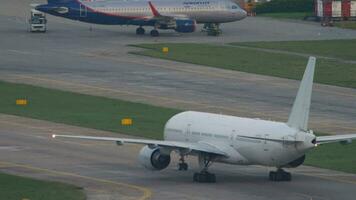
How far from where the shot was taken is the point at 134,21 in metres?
146

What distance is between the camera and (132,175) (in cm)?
6588

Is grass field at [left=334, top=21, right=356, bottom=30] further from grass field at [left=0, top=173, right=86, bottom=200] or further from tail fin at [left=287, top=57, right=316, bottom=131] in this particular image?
grass field at [left=0, top=173, right=86, bottom=200]

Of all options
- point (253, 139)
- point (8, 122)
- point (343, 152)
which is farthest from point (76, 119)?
point (253, 139)

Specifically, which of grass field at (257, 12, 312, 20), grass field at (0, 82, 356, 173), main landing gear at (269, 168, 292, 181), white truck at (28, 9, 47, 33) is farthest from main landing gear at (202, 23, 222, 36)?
main landing gear at (269, 168, 292, 181)

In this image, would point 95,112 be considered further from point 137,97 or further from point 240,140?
point 240,140

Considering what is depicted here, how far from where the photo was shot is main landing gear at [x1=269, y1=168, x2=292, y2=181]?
63.6 m

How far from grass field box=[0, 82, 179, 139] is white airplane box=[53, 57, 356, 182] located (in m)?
13.5

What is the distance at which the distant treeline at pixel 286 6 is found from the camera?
17288 cm

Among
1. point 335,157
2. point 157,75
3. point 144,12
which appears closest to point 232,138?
point 335,157

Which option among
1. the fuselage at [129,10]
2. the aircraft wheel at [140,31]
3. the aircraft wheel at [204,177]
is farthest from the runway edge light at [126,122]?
the aircraft wheel at [140,31]

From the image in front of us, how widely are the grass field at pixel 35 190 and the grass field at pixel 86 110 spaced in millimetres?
17172

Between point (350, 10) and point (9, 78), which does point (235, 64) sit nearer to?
point (9, 78)

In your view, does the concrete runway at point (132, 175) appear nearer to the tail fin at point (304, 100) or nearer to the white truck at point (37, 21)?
the tail fin at point (304, 100)

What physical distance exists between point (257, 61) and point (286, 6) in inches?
2110
